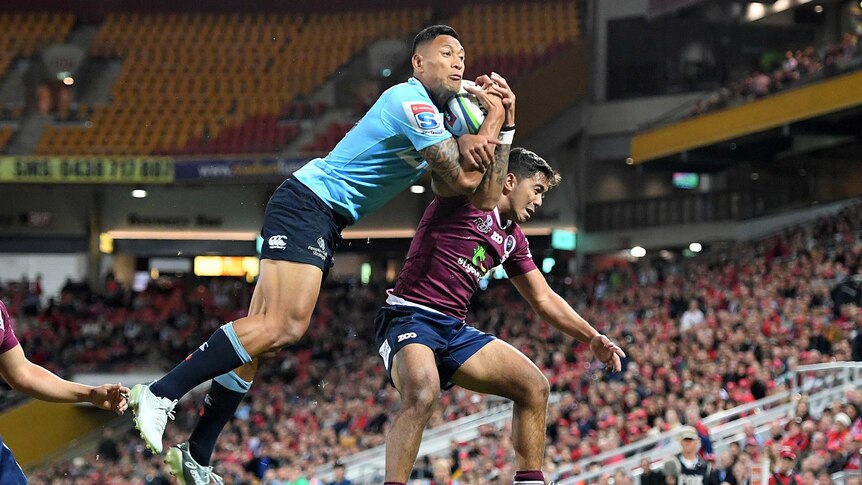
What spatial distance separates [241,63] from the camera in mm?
35969

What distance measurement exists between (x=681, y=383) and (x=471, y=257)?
11.5 meters

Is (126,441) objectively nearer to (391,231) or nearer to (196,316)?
(196,316)

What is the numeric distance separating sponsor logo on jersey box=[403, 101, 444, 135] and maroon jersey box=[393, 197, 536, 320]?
795 mm

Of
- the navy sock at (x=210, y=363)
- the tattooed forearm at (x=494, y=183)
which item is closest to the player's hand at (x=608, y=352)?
the tattooed forearm at (x=494, y=183)

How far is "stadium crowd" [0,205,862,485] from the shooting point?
17.0 meters

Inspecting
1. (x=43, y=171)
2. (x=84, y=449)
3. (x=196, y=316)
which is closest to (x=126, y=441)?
(x=84, y=449)

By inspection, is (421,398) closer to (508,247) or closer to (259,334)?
(259,334)

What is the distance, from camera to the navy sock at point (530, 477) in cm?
696

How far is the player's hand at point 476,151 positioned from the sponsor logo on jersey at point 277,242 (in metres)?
0.98

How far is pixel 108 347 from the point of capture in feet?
103

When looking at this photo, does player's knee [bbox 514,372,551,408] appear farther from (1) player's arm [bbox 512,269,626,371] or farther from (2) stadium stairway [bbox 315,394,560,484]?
(2) stadium stairway [bbox 315,394,560,484]

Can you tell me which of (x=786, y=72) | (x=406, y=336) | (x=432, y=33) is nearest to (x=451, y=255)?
(x=406, y=336)

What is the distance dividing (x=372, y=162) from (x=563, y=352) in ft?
54.0

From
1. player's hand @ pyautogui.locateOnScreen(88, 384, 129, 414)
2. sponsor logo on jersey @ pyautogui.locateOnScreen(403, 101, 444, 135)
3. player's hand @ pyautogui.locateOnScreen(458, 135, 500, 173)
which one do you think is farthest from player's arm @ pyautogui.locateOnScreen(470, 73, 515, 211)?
player's hand @ pyautogui.locateOnScreen(88, 384, 129, 414)
